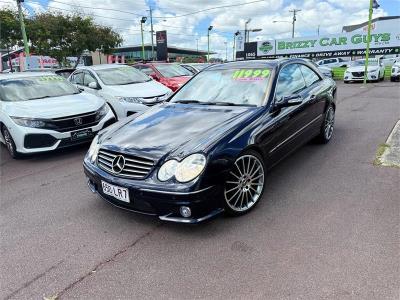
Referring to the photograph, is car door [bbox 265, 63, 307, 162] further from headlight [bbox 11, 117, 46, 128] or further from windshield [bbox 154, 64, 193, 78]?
windshield [bbox 154, 64, 193, 78]

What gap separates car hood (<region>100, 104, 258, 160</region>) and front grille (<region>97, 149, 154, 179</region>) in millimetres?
52

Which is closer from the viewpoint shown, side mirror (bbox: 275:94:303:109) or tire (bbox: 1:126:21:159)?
side mirror (bbox: 275:94:303:109)

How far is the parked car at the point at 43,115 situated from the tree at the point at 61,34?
2063 cm

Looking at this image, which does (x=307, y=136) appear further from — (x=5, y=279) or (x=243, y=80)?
(x=5, y=279)

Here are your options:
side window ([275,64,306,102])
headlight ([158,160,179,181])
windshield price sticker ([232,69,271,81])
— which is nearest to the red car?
side window ([275,64,306,102])

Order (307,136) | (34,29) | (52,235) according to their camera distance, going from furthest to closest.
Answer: (34,29) < (307,136) < (52,235)

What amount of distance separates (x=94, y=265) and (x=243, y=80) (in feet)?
9.31

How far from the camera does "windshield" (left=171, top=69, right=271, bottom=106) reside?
4223mm

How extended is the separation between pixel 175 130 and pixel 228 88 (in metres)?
1.19

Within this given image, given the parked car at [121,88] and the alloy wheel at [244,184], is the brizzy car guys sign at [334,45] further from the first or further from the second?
the alloy wheel at [244,184]

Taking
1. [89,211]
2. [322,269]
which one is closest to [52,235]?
[89,211]

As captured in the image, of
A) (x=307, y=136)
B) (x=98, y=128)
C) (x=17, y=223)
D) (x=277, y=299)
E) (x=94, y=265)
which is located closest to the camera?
(x=277, y=299)

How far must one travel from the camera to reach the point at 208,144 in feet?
10.6

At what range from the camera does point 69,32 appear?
25.9 m
